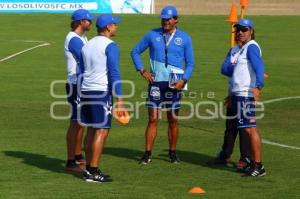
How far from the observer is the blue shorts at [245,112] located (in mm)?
13391

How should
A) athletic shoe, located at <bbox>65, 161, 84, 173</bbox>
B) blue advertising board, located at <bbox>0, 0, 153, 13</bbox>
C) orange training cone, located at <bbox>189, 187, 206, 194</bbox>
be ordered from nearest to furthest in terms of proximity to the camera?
orange training cone, located at <bbox>189, 187, 206, 194</bbox>
athletic shoe, located at <bbox>65, 161, 84, 173</bbox>
blue advertising board, located at <bbox>0, 0, 153, 13</bbox>

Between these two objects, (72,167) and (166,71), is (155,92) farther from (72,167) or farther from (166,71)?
(72,167)

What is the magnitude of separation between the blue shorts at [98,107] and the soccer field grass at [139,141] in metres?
0.83

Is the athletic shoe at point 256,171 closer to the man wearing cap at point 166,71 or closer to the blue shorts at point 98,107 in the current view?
the man wearing cap at point 166,71

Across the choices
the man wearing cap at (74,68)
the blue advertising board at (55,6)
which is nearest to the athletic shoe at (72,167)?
the man wearing cap at (74,68)

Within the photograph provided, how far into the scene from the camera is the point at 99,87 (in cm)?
1281

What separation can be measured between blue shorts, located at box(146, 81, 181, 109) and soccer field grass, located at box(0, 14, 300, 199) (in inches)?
35.5

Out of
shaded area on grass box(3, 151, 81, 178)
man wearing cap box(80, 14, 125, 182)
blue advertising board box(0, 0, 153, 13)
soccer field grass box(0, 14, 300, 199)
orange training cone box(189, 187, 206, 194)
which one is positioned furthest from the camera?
blue advertising board box(0, 0, 153, 13)

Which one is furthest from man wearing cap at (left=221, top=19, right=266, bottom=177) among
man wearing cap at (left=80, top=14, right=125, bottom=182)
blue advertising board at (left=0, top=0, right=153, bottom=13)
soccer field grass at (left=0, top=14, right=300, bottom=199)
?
blue advertising board at (left=0, top=0, right=153, bottom=13)

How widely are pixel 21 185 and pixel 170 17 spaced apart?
360 centimetres

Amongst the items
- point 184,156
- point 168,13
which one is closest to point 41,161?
point 184,156

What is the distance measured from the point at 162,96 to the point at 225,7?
132 feet

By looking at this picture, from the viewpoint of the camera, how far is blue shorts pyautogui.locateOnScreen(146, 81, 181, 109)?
568 inches

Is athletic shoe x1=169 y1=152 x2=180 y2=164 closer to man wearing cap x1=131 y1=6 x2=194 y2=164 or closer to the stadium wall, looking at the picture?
man wearing cap x1=131 y1=6 x2=194 y2=164
